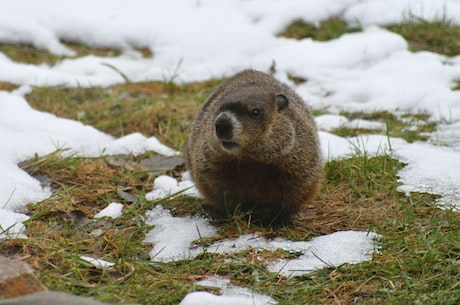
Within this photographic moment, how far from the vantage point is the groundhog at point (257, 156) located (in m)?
4.25

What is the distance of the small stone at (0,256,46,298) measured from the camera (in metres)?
2.89

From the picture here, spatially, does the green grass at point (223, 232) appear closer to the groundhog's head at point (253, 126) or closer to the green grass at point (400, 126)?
the green grass at point (400, 126)

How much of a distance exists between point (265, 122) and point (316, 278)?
1.15m

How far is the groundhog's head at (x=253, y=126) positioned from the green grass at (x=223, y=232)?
551mm

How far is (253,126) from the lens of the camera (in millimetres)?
4254

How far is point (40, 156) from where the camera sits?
5641 millimetres

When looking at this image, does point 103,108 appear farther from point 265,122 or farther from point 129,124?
point 265,122

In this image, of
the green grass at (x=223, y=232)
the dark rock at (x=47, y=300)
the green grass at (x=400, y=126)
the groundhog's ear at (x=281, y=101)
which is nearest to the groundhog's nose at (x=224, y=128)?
the groundhog's ear at (x=281, y=101)

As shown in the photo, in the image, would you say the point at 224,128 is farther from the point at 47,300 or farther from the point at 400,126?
the point at 400,126

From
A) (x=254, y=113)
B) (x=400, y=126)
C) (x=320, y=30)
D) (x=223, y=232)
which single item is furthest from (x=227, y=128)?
(x=320, y=30)

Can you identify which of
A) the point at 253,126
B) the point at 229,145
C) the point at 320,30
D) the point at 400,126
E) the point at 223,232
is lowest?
the point at 223,232

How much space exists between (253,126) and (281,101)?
39 cm

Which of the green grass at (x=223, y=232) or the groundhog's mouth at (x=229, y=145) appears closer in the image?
the green grass at (x=223, y=232)

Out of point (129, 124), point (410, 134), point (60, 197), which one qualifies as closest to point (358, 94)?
point (410, 134)
